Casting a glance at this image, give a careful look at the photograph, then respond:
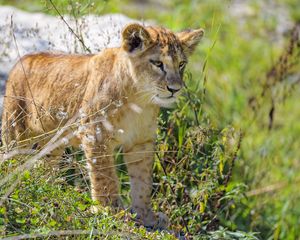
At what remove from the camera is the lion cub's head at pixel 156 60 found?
5457mm

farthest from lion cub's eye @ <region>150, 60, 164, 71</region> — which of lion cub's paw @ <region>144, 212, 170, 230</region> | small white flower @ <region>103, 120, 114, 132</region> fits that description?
lion cub's paw @ <region>144, 212, 170, 230</region>

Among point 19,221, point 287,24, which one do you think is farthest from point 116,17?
point 287,24

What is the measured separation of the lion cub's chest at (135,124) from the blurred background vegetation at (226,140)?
0.29 metres

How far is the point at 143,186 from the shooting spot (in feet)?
19.0

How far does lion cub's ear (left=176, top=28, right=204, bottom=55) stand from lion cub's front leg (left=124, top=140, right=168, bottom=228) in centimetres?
58

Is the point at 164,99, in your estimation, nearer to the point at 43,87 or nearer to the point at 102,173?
the point at 102,173

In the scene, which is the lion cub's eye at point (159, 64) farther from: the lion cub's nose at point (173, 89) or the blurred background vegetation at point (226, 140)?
the blurred background vegetation at point (226, 140)

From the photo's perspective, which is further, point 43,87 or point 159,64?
point 43,87

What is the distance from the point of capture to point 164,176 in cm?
579

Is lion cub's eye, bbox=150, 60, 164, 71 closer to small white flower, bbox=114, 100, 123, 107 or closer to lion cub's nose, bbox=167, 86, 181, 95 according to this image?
lion cub's nose, bbox=167, 86, 181, 95

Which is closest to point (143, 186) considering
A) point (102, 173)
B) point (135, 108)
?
point (102, 173)

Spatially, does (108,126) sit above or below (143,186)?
above

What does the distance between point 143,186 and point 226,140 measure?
0.73 metres

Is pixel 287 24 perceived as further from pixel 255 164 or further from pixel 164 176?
pixel 164 176
